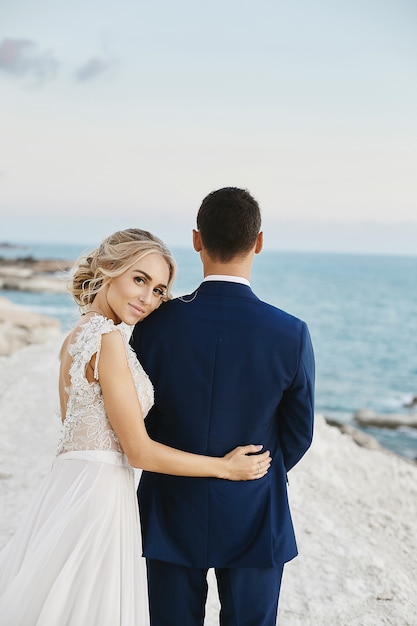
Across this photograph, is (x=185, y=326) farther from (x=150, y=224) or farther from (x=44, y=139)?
(x=150, y=224)

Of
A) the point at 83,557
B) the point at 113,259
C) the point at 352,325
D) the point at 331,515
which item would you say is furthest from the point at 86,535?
the point at 352,325

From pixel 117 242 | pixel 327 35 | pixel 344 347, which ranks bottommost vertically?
pixel 344 347

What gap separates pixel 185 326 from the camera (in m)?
2.50

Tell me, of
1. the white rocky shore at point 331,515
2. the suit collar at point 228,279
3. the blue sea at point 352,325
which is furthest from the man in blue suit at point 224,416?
the white rocky shore at point 331,515

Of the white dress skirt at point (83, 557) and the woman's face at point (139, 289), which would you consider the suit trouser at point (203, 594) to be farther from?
the woman's face at point (139, 289)

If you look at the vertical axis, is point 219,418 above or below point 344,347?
above

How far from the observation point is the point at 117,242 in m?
2.74

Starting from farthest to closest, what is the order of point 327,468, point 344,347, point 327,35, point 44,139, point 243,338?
point 44,139 → point 327,35 → point 344,347 → point 327,468 → point 243,338

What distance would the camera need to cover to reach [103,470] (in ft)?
8.82

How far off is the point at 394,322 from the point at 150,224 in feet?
67.4

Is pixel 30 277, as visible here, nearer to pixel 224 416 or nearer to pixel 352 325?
pixel 352 325

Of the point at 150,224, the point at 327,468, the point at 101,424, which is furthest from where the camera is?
the point at 150,224

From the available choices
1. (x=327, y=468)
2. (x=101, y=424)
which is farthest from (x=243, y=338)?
(x=327, y=468)

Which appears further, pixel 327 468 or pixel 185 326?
pixel 327 468
